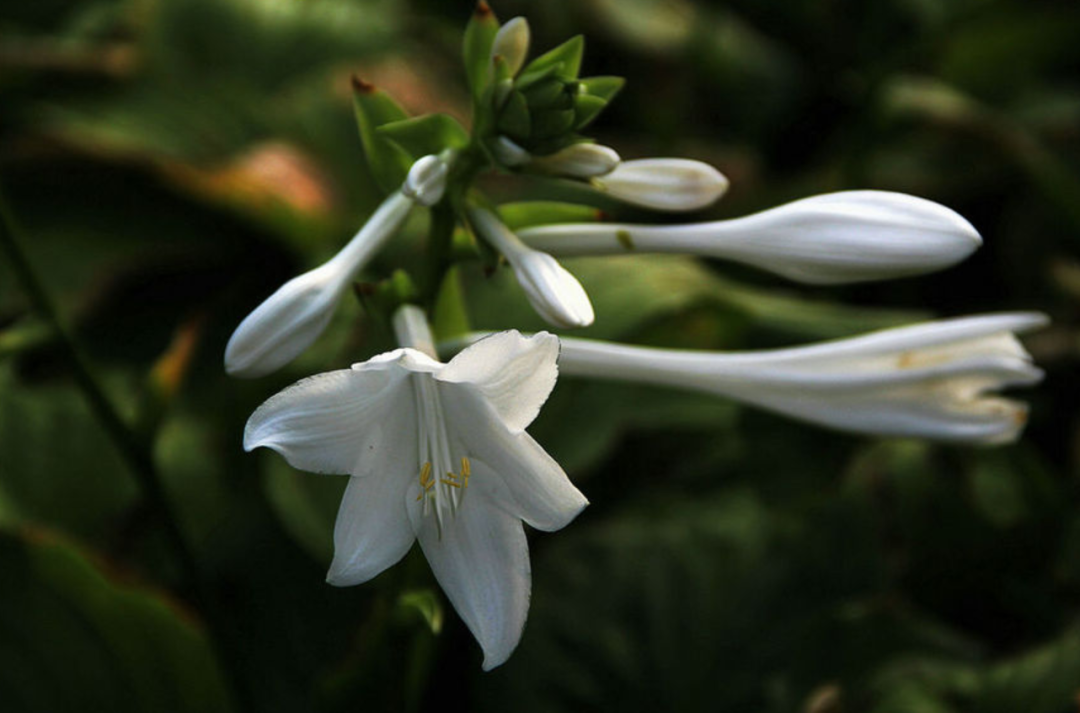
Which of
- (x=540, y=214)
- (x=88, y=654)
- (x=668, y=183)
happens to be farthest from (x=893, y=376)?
(x=88, y=654)

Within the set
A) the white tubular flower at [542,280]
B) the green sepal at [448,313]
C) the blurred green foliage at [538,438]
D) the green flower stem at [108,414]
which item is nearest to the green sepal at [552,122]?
the white tubular flower at [542,280]

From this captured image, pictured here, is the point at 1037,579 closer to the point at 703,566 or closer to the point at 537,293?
the point at 703,566

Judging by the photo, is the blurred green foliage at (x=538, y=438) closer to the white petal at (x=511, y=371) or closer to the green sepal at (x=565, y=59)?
the white petal at (x=511, y=371)

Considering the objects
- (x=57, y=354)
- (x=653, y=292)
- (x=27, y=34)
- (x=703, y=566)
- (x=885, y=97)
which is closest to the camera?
(x=703, y=566)

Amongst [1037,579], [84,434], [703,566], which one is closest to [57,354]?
[84,434]

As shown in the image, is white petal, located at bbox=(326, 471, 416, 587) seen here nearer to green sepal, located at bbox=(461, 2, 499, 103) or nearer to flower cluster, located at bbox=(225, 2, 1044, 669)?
flower cluster, located at bbox=(225, 2, 1044, 669)

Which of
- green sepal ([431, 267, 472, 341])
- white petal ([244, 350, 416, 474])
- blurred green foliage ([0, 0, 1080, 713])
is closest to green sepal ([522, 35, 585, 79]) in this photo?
green sepal ([431, 267, 472, 341])
